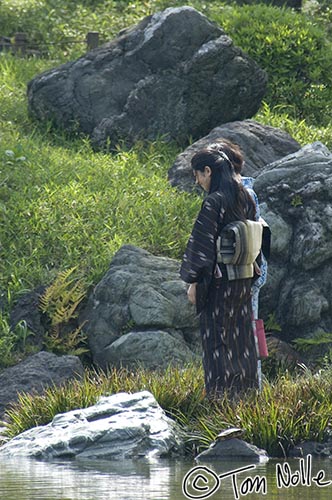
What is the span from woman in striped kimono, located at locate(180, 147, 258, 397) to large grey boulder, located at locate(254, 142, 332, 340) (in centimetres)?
245

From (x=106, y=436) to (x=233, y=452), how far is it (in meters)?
0.84

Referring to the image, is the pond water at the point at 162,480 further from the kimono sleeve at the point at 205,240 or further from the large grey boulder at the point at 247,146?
the large grey boulder at the point at 247,146

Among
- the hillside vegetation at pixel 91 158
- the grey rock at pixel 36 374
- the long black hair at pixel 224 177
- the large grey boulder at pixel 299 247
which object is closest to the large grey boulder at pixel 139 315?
the hillside vegetation at pixel 91 158

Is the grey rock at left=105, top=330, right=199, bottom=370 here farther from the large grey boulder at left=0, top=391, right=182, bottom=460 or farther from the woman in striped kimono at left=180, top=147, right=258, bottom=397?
the large grey boulder at left=0, top=391, right=182, bottom=460

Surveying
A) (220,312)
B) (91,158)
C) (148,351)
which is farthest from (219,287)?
(91,158)

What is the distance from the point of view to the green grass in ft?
26.2

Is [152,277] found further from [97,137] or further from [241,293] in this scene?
[97,137]

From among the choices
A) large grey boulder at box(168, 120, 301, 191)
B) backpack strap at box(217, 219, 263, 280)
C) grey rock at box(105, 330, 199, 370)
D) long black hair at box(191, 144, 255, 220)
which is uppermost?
long black hair at box(191, 144, 255, 220)

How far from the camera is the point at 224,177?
8406 mm

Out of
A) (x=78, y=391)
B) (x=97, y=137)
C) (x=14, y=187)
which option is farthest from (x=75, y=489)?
(x=97, y=137)

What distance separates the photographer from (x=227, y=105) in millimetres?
14812

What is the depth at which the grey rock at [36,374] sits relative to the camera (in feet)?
31.0

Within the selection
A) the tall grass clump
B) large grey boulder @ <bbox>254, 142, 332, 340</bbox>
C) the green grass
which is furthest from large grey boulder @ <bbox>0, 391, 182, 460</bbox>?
the tall grass clump

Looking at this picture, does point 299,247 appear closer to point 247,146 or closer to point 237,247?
point 247,146
